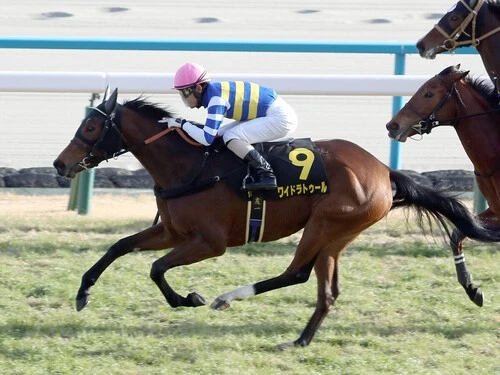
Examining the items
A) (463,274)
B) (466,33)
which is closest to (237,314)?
(463,274)

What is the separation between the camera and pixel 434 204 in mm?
6426

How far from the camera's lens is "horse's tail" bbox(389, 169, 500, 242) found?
21.0ft

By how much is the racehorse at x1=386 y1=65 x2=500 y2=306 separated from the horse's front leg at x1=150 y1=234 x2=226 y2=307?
1.46 m

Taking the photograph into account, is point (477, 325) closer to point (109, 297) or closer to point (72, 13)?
point (109, 297)

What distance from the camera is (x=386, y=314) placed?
668 cm

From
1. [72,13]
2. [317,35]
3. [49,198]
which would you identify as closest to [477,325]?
[49,198]

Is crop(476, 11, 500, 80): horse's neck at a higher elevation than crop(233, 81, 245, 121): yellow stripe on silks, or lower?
higher

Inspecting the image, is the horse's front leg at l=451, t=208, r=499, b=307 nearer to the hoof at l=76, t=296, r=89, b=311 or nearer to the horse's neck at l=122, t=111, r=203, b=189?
the horse's neck at l=122, t=111, r=203, b=189

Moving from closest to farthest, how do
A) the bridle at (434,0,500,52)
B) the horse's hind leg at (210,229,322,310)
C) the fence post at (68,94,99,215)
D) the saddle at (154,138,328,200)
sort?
the horse's hind leg at (210,229,322,310), the saddle at (154,138,328,200), the bridle at (434,0,500,52), the fence post at (68,94,99,215)

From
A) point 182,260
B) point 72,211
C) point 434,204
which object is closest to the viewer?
point 182,260

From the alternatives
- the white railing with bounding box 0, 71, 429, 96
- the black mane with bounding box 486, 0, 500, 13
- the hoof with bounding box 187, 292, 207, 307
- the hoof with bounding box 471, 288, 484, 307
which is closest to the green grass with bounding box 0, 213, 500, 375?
the hoof with bounding box 471, 288, 484, 307

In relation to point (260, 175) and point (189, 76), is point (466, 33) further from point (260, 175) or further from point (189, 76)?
point (189, 76)

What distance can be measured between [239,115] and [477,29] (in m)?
1.73

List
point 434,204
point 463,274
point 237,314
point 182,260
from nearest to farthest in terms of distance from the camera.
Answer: point 182,260, point 434,204, point 237,314, point 463,274
